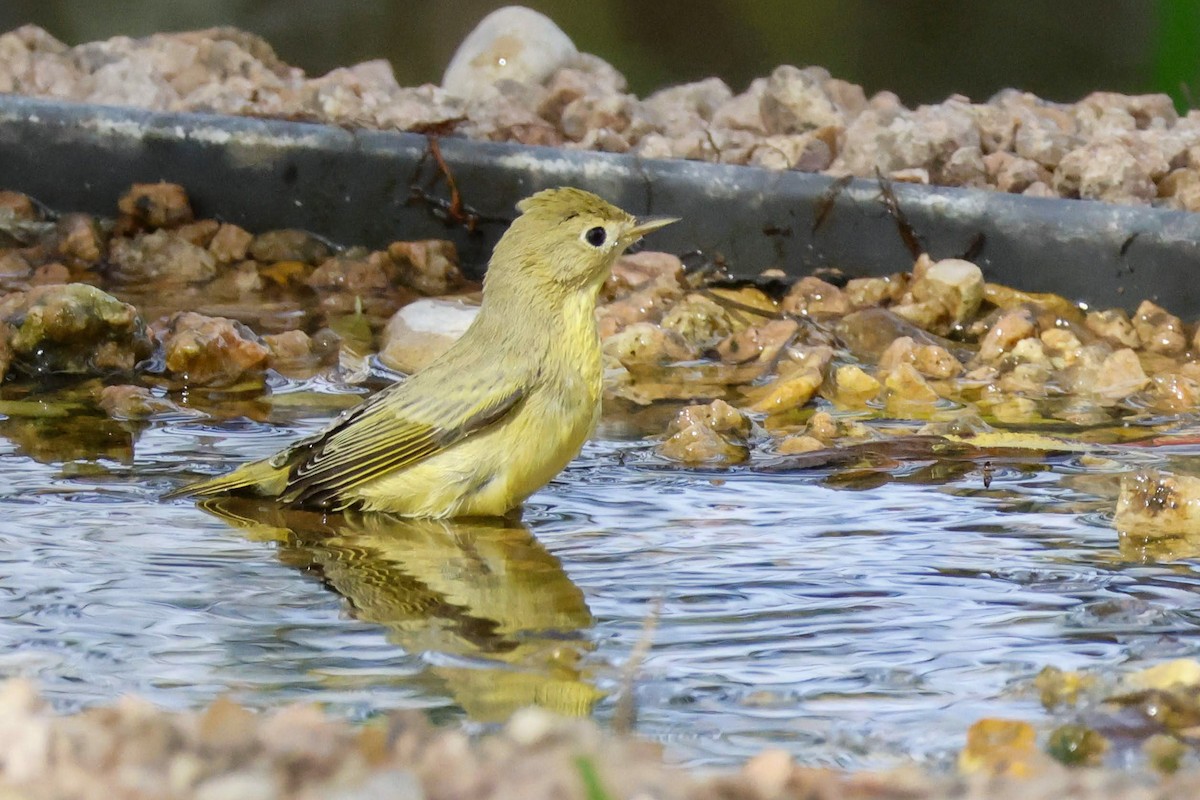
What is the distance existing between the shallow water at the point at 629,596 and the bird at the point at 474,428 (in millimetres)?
89

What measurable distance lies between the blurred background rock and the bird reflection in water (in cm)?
478

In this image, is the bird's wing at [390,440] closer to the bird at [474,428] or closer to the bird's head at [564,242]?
the bird at [474,428]

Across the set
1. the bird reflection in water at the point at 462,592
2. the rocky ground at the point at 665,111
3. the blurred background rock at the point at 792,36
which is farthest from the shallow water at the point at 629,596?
the blurred background rock at the point at 792,36

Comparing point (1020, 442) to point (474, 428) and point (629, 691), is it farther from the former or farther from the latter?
point (629, 691)

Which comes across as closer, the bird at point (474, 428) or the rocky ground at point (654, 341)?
Result: the rocky ground at point (654, 341)

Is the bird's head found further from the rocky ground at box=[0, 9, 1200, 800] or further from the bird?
the rocky ground at box=[0, 9, 1200, 800]

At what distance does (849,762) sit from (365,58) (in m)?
7.26

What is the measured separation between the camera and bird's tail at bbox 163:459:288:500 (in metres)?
4.29

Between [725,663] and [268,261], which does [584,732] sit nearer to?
[725,663]

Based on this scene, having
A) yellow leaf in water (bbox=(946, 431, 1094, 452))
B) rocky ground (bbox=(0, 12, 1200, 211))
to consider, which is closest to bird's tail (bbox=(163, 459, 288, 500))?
yellow leaf in water (bbox=(946, 431, 1094, 452))

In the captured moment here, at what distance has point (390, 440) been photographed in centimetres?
432

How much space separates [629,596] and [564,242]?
4.72ft

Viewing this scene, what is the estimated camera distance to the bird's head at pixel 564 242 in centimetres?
460

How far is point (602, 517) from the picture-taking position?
4.09m
